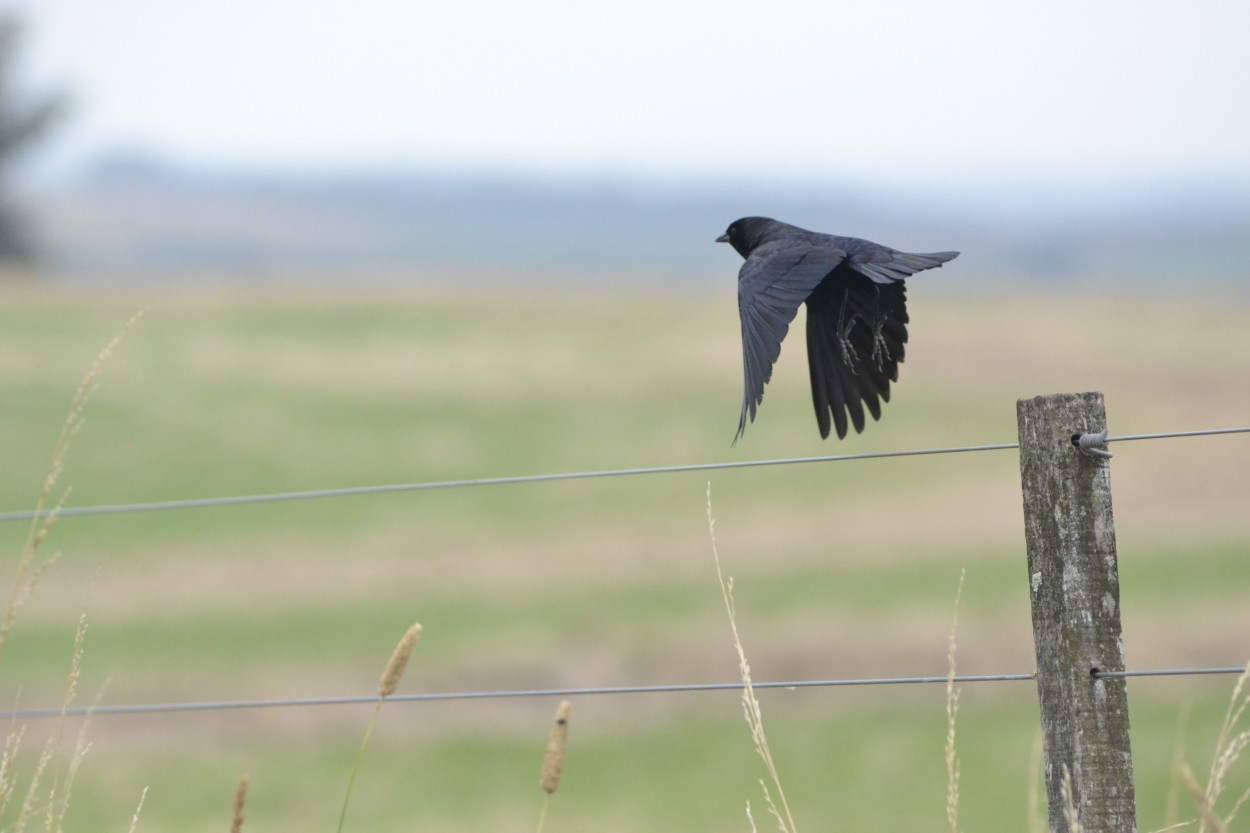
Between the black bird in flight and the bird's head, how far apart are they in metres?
0.69

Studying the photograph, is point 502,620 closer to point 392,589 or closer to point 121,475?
point 392,589

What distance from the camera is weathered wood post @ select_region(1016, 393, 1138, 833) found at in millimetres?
2715

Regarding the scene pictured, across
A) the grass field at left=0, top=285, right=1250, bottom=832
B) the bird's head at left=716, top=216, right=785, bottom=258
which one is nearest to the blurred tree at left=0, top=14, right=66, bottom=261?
the grass field at left=0, top=285, right=1250, bottom=832

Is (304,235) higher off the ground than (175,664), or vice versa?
(304,235)

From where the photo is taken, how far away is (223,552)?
2353 cm

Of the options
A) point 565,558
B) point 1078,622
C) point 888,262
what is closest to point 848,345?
point 888,262

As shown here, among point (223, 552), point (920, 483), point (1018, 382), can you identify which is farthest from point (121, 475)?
point (1018, 382)

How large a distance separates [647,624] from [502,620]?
203 centimetres

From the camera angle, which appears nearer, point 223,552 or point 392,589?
point 392,589

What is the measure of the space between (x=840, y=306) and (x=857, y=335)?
0.14 m

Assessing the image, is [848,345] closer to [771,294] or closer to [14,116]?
[771,294]

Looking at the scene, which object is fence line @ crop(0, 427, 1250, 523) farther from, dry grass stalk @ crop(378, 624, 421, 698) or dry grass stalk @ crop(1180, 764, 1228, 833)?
dry grass stalk @ crop(1180, 764, 1228, 833)

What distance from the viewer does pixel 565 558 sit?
23.2m

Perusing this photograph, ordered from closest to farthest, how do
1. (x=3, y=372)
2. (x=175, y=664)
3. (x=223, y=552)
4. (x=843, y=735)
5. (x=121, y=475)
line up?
(x=843, y=735), (x=175, y=664), (x=223, y=552), (x=121, y=475), (x=3, y=372)
